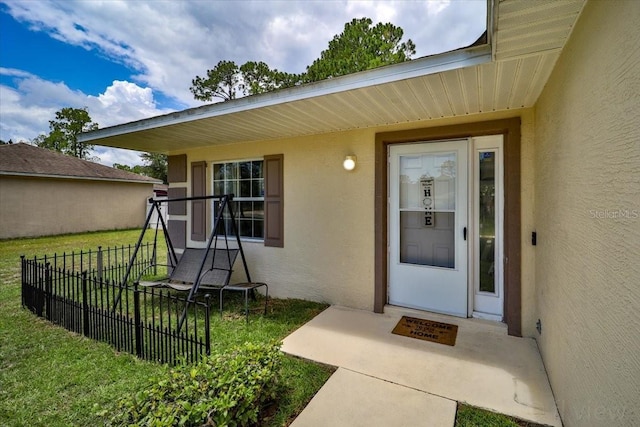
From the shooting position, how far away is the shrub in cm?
162

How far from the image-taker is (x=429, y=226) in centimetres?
378

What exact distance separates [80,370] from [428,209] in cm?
407

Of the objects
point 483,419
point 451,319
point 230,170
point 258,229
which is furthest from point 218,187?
point 483,419

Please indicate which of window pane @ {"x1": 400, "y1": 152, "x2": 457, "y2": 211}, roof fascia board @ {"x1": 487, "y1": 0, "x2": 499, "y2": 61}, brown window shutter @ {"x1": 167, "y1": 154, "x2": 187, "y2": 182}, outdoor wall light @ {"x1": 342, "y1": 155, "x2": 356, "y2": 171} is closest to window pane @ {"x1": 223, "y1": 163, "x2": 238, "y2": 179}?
brown window shutter @ {"x1": 167, "y1": 154, "x2": 187, "y2": 182}

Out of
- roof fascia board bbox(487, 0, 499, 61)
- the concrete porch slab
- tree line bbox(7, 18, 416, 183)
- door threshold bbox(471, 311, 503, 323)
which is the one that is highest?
tree line bbox(7, 18, 416, 183)

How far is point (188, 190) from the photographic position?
5668 millimetres

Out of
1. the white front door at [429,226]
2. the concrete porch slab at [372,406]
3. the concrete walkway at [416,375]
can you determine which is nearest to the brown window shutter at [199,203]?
the concrete walkway at [416,375]

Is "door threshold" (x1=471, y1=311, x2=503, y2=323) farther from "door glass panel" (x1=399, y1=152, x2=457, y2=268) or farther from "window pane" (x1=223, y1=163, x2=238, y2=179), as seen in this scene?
"window pane" (x1=223, y1=163, x2=238, y2=179)

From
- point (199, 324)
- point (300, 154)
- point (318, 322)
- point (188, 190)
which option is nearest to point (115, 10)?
point (188, 190)

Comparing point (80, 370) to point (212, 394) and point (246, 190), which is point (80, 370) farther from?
point (246, 190)

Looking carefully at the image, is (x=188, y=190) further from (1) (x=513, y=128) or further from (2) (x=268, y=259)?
(1) (x=513, y=128)

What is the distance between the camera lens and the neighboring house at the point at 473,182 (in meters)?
1.29

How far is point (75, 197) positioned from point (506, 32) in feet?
52.9

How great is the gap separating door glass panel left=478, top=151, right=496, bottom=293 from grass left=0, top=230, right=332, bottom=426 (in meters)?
2.24
